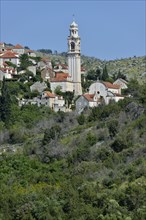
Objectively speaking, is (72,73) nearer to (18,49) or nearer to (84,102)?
(84,102)

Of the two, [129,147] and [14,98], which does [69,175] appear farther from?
[14,98]

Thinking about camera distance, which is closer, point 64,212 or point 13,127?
point 64,212

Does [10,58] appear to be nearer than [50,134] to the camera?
No

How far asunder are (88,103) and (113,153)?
17.9 metres

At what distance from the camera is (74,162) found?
55844 mm

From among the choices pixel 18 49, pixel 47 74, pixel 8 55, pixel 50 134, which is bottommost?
pixel 50 134

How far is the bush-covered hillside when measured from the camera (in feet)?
142

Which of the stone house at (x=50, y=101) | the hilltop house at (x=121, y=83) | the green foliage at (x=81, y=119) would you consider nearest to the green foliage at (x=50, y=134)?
the green foliage at (x=81, y=119)

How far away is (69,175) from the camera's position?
52.1 m

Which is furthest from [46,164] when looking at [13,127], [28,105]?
[28,105]

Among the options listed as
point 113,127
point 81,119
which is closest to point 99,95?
point 81,119

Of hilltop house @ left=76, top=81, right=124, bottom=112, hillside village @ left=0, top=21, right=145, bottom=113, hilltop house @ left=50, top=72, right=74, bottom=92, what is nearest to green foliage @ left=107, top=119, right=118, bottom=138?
hillside village @ left=0, top=21, right=145, bottom=113

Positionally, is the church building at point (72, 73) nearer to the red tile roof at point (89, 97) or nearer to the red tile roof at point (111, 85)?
the red tile roof at point (111, 85)

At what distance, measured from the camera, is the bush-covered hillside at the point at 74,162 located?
4338cm
